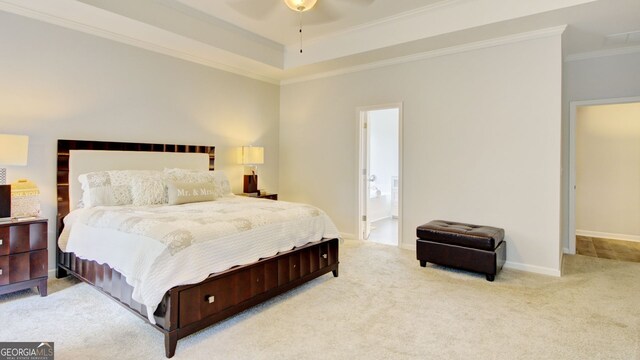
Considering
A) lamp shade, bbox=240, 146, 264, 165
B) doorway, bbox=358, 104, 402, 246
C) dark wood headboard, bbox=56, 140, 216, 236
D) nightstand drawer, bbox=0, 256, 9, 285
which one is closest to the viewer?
nightstand drawer, bbox=0, 256, 9, 285

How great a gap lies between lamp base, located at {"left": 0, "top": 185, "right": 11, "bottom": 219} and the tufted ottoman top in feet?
13.2

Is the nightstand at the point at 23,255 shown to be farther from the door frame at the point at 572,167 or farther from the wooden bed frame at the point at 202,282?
the door frame at the point at 572,167

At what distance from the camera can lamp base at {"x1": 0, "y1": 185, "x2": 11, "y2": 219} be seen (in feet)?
9.47

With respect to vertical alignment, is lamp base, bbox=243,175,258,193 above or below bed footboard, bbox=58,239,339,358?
above

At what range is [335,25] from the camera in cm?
436

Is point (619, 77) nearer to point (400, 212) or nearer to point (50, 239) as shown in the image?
point (400, 212)

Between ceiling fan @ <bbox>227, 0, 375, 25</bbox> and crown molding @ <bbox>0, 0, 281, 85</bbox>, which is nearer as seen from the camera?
crown molding @ <bbox>0, 0, 281, 85</bbox>

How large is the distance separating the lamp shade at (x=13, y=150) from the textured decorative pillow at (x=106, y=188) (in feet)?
1.88

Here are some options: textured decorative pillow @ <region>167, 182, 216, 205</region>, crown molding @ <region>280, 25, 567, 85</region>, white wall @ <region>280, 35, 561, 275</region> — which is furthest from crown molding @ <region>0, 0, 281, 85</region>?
textured decorative pillow @ <region>167, 182, 216, 205</region>

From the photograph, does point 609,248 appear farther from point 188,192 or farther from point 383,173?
point 188,192

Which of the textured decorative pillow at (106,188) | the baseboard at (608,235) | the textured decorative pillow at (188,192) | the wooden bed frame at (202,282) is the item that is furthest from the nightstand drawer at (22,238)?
the baseboard at (608,235)

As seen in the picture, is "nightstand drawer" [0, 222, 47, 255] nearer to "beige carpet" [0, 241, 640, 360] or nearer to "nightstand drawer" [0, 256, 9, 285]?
"nightstand drawer" [0, 256, 9, 285]

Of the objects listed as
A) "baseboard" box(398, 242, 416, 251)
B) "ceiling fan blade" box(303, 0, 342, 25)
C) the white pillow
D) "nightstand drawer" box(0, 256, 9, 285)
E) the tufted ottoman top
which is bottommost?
"baseboard" box(398, 242, 416, 251)

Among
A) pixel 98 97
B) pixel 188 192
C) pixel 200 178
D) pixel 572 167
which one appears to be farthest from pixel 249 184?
pixel 572 167
